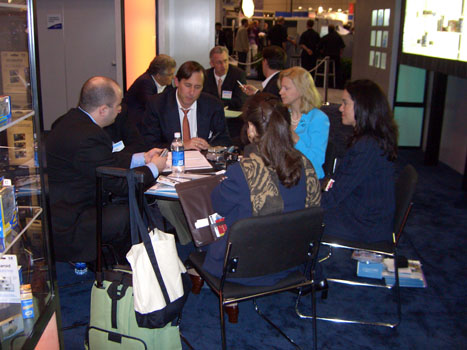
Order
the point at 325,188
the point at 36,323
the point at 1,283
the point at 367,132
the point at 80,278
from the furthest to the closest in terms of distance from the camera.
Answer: the point at 80,278 → the point at 325,188 → the point at 367,132 → the point at 36,323 → the point at 1,283

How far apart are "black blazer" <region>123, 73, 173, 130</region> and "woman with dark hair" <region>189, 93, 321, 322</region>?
281cm

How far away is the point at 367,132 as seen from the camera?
2764 millimetres

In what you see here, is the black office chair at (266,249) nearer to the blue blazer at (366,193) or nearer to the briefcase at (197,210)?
the briefcase at (197,210)

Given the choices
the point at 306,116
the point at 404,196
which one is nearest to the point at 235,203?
the point at 404,196

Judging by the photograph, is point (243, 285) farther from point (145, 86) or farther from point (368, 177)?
point (145, 86)

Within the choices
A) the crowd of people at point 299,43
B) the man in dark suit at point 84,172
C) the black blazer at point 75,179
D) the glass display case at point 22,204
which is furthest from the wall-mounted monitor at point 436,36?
the crowd of people at point 299,43

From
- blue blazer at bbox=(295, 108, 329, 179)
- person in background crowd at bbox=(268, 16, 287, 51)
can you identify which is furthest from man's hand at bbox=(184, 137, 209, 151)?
person in background crowd at bbox=(268, 16, 287, 51)

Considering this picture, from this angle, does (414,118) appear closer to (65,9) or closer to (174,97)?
(174,97)

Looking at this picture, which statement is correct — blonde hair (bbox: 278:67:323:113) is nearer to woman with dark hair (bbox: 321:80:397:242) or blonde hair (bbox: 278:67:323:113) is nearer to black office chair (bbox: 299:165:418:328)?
woman with dark hair (bbox: 321:80:397:242)

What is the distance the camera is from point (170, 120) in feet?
12.4

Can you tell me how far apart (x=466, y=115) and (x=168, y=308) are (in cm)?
468

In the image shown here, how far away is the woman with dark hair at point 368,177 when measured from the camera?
271 centimetres

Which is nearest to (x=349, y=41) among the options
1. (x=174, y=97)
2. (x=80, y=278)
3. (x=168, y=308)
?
(x=174, y=97)

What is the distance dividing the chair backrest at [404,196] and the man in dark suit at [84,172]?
4.29 ft
